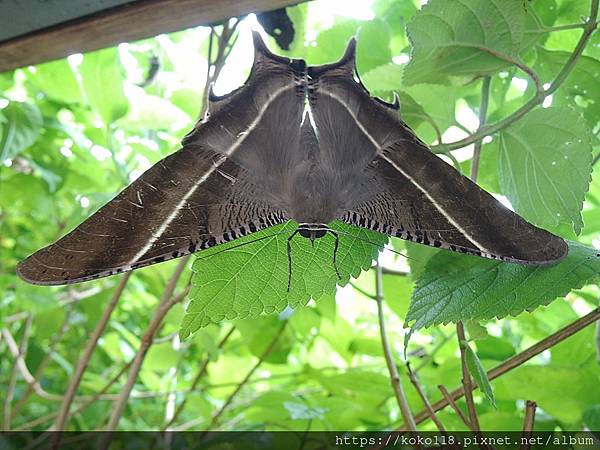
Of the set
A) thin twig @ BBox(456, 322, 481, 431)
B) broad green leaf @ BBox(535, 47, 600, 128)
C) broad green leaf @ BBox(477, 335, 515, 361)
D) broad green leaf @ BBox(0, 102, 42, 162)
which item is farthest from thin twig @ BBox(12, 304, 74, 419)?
broad green leaf @ BBox(535, 47, 600, 128)

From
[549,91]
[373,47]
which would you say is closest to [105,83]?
[373,47]

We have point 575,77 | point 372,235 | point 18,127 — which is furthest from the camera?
point 18,127

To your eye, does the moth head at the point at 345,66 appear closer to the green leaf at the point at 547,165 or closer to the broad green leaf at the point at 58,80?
the green leaf at the point at 547,165

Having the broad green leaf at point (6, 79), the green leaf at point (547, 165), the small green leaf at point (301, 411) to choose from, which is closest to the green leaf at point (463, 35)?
the green leaf at point (547, 165)

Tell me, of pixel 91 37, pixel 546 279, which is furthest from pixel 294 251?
pixel 91 37

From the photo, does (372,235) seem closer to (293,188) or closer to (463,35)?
(293,188)

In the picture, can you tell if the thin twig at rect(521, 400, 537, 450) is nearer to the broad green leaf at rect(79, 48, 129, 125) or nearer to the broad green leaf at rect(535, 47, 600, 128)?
the broad green leaf at rect(535, 47, 600, 128)
